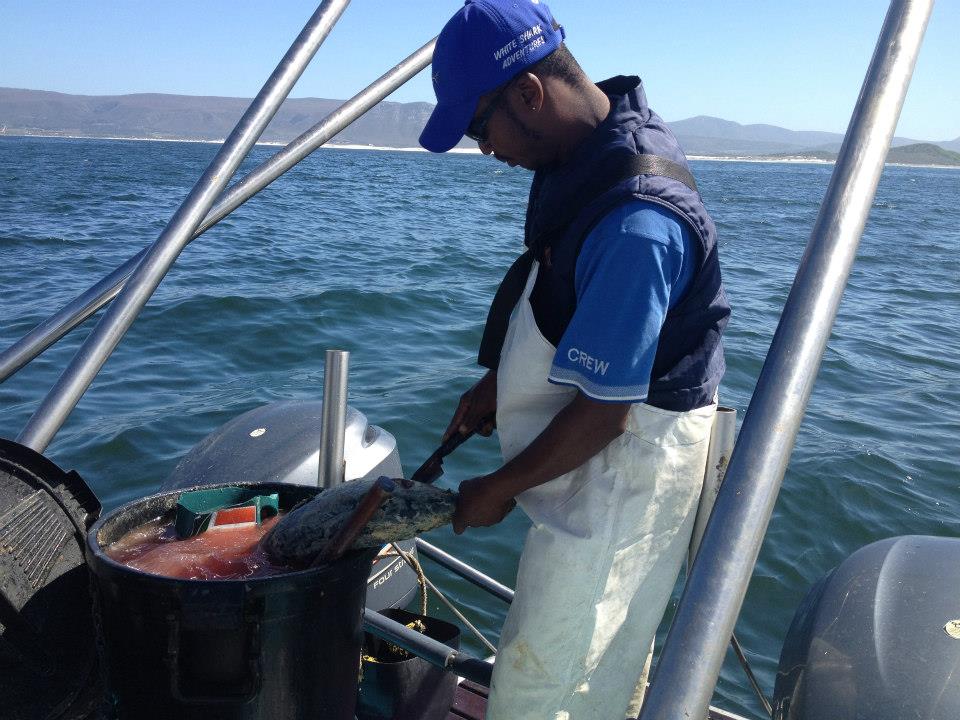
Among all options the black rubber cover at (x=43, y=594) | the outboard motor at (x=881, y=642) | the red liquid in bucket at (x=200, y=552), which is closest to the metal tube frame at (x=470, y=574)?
the red liquid in bucket at (x=200, y=552)

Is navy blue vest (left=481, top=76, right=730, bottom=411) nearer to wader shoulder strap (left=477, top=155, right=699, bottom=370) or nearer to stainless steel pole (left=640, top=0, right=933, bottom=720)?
wader shoulder strap (left=477, top=155, right=699, bottom=370)

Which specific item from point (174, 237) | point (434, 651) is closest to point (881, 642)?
point (434, 651)

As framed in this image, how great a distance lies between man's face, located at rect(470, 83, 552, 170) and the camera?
6.28 ft

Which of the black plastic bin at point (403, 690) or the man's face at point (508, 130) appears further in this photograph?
the black plastic bin at point (403, 690)

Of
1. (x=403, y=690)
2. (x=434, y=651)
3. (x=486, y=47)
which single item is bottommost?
(x=403, y=690)

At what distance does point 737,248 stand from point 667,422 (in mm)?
21491

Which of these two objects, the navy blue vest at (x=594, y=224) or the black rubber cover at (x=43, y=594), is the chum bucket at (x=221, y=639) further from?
the navy blue vest at (x=594, y=224)

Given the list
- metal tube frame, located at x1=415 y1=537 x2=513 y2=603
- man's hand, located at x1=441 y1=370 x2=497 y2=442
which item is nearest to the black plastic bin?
metal tube frame, located at x1=415 y1=537 x2=513 y2=603

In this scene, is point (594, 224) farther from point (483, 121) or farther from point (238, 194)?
point (238, 194)

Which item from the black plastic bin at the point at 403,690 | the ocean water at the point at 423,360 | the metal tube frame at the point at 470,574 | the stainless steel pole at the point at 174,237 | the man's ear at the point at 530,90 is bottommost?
the ocean water at the point at 423,360

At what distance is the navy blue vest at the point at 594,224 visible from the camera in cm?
182

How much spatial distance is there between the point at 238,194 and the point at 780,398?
2.08 meters

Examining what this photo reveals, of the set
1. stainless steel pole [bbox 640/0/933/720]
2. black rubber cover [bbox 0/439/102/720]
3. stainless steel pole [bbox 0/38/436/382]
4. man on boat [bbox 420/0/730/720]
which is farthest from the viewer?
stainless steel pole [bbox 0/38/436/382]

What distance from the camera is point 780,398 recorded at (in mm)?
1061
